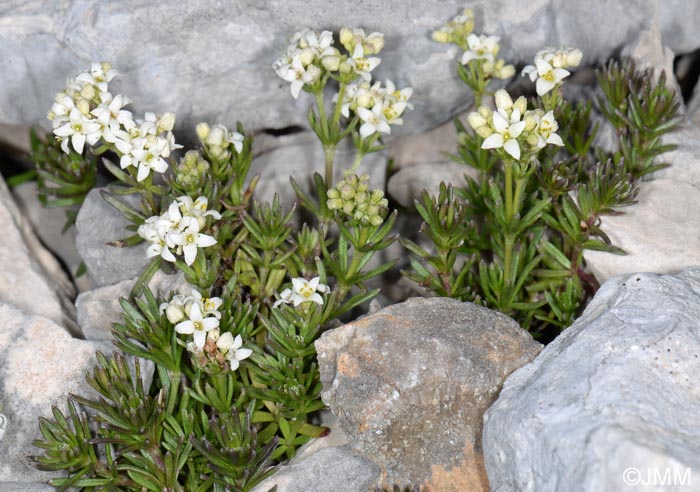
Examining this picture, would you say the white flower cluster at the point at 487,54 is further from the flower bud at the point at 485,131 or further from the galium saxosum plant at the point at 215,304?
the flower bud at the point at 485,131

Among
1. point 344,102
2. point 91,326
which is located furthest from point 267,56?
point 91,326

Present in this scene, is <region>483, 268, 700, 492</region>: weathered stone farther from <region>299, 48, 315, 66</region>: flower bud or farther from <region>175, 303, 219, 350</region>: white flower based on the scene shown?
<region>299, 48, 315, 66</region>: flower bud

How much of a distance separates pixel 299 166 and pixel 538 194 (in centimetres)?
189

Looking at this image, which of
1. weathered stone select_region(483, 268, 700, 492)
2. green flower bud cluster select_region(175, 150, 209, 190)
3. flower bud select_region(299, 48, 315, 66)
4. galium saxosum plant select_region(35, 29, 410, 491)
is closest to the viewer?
weathered stone select_region(483, 268, 700, 492)

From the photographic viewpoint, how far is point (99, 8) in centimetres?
635

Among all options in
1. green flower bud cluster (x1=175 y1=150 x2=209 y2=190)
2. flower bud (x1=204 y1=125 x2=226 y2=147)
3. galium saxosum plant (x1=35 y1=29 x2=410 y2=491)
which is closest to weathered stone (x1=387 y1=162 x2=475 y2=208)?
galium saxosum plant (x1=35 y1=29 x2=410 y2=491)

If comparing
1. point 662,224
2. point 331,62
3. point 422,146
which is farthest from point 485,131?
point 422,146

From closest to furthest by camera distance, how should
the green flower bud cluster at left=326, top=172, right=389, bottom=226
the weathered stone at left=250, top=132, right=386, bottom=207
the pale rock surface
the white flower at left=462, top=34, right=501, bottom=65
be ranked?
the green flower bud cluster at left=326, top=172, right=389, bottom=226 → the pale rock surface → the white flower at left=462, top=34, right=501, bottom=65 → the weathered stone at left=250, top=132, right=386, bottom=207

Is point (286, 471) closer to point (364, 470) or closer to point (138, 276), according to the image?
point (364, 470)

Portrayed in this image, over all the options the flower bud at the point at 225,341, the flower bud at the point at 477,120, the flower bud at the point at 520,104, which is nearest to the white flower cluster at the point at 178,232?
the flower bud at the point at 225,341

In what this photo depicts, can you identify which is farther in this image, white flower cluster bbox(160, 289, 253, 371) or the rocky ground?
white flower cluster bbox(160, 289, 253, 371)

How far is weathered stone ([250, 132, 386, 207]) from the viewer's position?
688 cm

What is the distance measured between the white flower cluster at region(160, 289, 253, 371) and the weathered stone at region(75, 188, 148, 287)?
3.63 ft

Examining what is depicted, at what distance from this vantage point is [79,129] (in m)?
5.61
